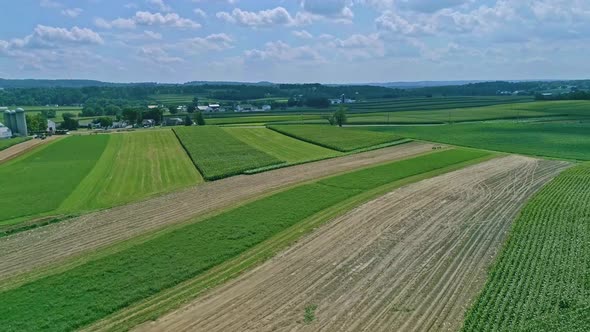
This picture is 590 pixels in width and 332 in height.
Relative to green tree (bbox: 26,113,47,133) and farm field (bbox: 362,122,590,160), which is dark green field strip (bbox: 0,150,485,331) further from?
green tree (bbox: 26,113,47,133)

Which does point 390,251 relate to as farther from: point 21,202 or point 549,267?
point 21,202

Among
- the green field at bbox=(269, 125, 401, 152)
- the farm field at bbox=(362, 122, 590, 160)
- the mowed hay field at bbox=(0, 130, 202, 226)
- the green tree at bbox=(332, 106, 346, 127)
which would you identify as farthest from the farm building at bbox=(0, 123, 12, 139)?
the farm field at bbox=(362, 122, 590, 160)

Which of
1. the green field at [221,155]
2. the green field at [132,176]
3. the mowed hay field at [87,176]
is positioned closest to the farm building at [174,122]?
the green field at [221,155]

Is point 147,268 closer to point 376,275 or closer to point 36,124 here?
point 376,275

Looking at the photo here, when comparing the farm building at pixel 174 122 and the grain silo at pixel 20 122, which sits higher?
the grain silo at pixel 20 122

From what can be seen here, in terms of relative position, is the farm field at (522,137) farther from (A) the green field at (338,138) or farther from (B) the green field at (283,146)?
(B) the green field at (283,146)

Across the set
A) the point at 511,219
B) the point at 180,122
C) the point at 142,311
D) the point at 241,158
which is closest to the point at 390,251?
the point at 511,219

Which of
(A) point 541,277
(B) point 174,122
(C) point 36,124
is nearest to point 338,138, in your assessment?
(A) point 541,277
